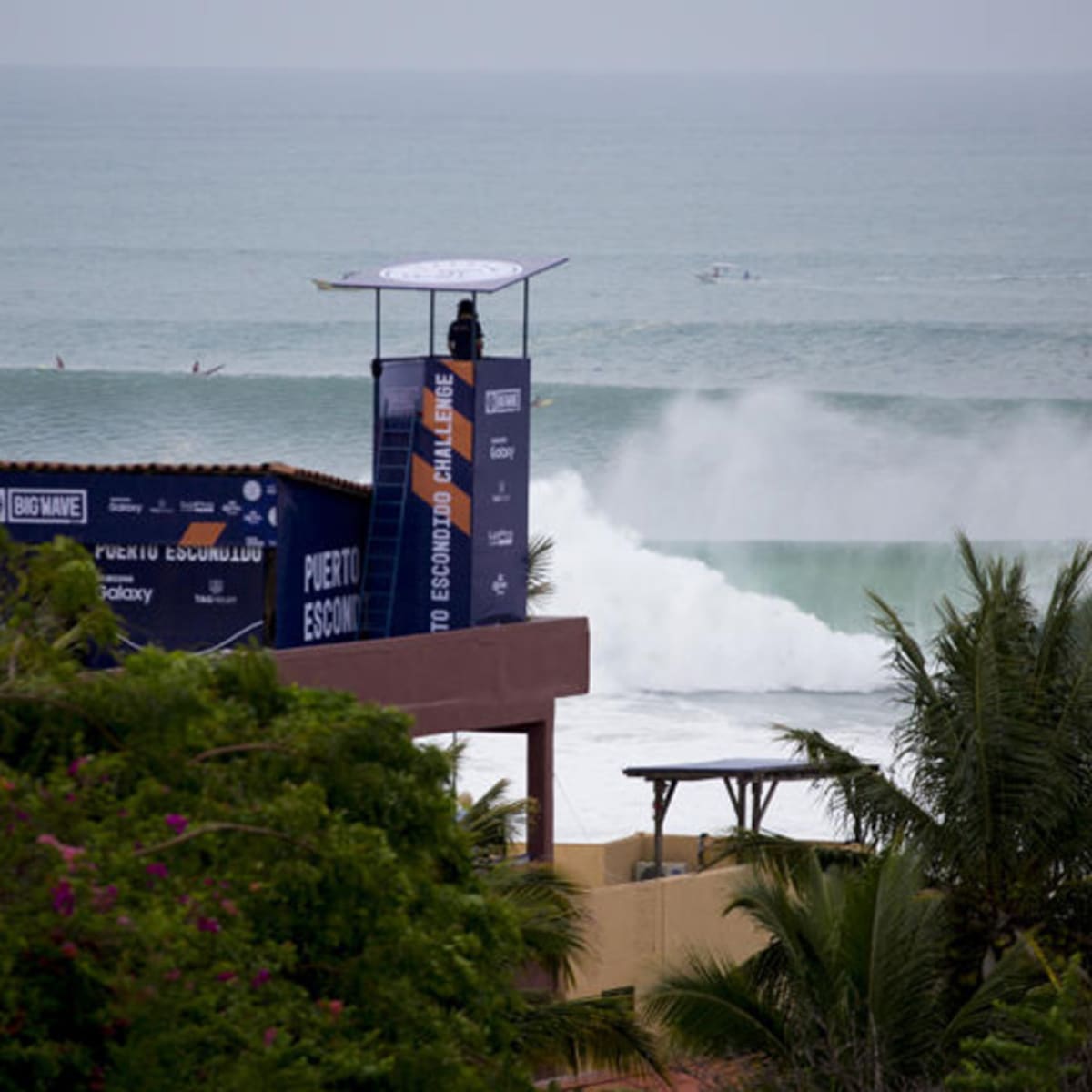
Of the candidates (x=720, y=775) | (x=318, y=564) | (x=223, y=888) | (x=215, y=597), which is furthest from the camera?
(x=720, y=775)

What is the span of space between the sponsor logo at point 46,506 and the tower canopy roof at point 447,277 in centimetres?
208

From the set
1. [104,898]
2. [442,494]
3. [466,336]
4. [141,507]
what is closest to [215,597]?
[141,507]

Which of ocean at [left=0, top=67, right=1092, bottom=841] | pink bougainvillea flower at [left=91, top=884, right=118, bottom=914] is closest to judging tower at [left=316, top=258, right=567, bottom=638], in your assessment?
pink bougainvillea flower at [left=91, top=884, right=118, bottom=914]

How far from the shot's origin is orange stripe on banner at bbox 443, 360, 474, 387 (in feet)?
60.5

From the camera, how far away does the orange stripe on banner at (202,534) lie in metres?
17.6

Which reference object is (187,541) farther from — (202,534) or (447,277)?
(447,277)

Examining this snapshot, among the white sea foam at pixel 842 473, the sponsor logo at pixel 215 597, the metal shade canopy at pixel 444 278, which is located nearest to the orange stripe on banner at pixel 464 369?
the metal shade canopy at pixel 444 278

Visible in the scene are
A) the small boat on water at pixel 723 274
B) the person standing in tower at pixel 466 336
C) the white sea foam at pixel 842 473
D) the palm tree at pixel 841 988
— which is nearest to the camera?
the palm tree at pixel 841 988

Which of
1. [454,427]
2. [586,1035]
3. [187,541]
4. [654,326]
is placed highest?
[654,326]

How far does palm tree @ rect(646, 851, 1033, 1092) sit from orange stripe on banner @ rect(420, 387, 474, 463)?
4.13m

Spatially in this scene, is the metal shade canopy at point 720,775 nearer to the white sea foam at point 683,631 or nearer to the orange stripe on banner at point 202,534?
the orange stripe on banner at point 202,534

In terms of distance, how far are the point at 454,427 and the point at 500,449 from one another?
0.38 metres

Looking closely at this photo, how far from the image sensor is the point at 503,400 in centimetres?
1873

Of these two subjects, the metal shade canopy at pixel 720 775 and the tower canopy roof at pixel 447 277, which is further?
the metal shade canopy at pixel 720 775
